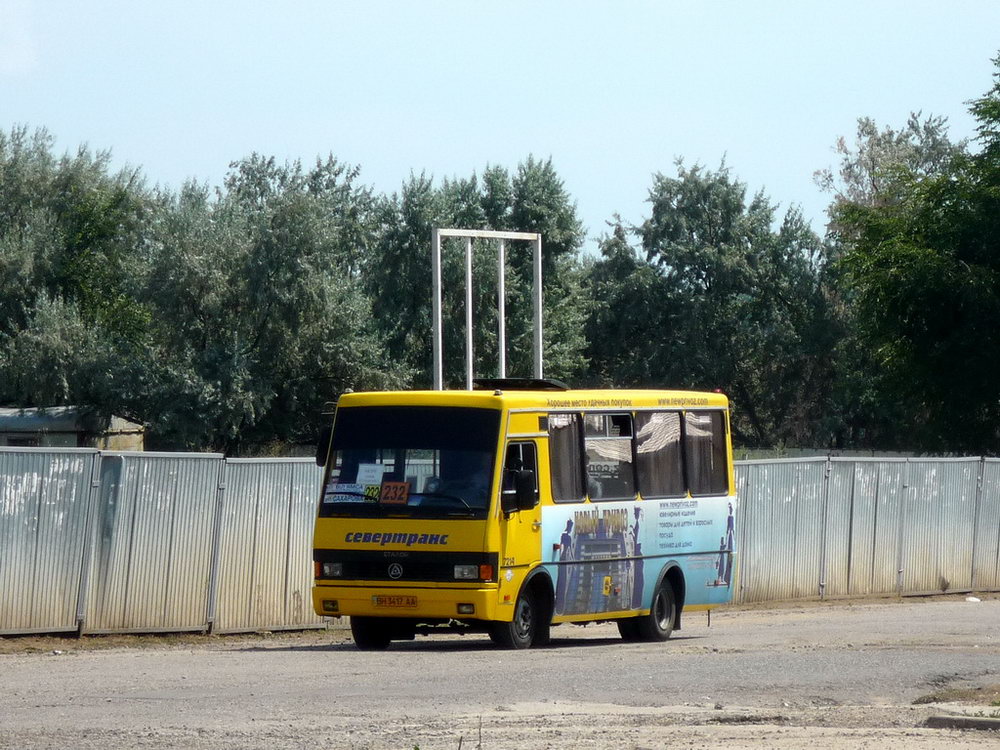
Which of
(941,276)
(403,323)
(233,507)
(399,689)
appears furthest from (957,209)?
(399,689)

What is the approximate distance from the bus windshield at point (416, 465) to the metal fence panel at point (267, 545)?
7.56 ft

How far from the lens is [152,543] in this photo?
17.5 m

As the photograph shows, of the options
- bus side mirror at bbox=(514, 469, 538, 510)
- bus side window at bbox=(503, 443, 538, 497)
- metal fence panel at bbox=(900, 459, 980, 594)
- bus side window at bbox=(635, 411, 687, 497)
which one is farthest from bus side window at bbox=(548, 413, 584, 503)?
metal fence panel at bbox=(900, 459, 980, 594)

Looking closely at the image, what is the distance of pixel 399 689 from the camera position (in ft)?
40.6

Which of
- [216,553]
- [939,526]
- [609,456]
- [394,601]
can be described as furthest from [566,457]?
[939,526]

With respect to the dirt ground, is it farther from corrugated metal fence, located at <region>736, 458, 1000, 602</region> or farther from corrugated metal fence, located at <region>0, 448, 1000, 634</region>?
corrugated metal fence, located at <region>736, 458, 1000, 602</region>

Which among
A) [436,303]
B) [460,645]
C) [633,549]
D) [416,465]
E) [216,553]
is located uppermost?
[436,303]

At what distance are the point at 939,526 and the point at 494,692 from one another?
18.0 m

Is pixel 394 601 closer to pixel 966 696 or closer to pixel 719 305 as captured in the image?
pixel 966 696

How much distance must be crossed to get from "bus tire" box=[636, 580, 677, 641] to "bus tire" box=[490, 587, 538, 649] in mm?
1941

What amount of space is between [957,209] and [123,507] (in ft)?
118

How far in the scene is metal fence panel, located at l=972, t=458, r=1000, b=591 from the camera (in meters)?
29.4

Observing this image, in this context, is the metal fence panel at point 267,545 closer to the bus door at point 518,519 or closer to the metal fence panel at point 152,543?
the metal fence panel at point 152,543

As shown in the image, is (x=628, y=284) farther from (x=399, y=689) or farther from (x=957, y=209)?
(x=399, y=689)
